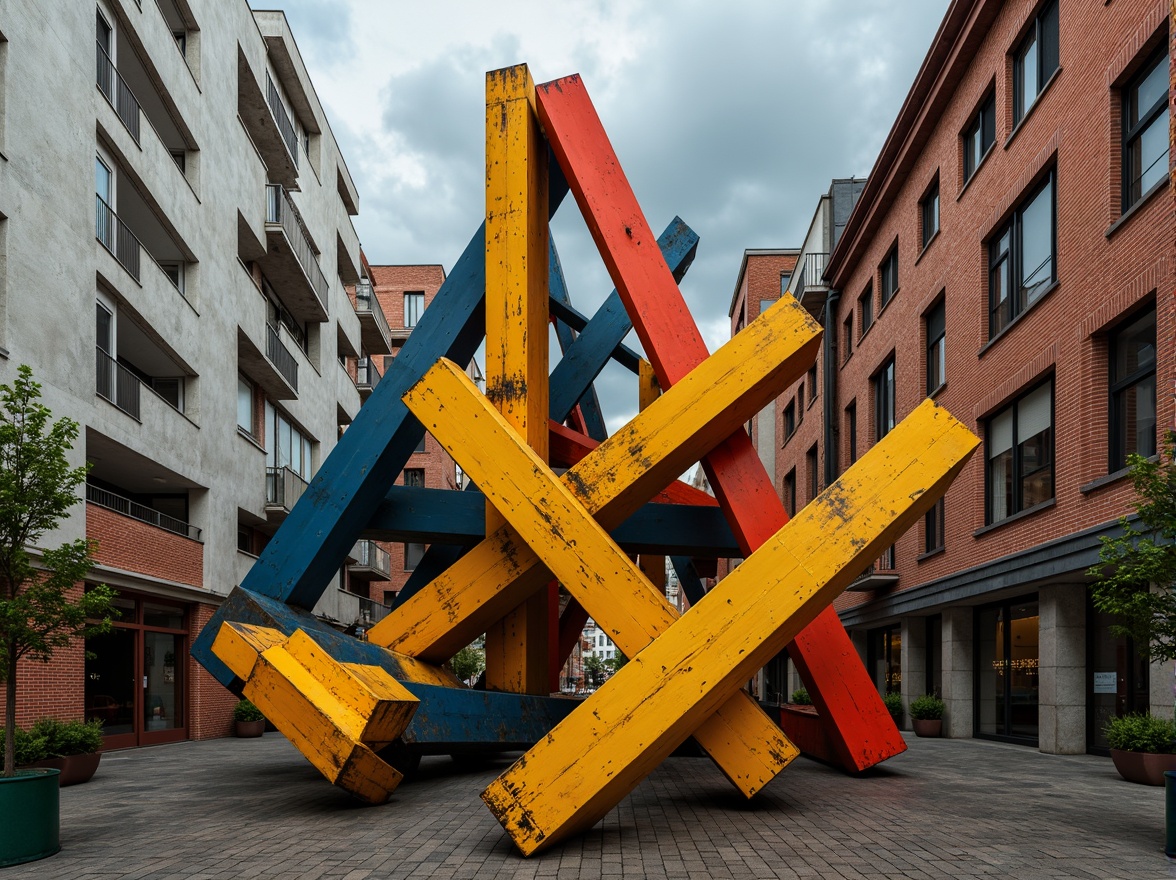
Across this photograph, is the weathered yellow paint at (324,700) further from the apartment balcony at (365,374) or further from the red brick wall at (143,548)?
the apartment balcony at (365,374)

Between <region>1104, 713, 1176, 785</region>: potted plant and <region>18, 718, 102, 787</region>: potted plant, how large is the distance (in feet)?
41.1

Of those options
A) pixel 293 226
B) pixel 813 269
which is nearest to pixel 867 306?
pixel 813 269

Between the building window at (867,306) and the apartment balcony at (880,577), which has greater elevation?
the building window at (867,306)

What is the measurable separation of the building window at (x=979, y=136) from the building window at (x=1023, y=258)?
1993mm

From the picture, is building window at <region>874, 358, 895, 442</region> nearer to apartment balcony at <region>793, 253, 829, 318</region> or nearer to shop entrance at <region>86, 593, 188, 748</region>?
apartment balcony at <region>793, 253, 829, 318</region>

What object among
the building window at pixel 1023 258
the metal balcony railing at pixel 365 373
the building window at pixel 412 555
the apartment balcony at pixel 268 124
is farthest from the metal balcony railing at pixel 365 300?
the building window at pixel 1023 258

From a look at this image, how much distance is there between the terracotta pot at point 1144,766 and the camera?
1163cm

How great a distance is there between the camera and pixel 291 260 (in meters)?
28.4

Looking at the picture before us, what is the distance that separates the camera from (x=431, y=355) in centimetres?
1080

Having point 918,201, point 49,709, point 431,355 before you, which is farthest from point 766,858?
point 918,201

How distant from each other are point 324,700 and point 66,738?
21.3ft

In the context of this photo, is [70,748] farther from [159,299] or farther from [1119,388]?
[1119,388]

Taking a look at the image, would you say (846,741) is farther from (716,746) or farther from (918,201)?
(918,201)

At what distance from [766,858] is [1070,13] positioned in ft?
47.7
